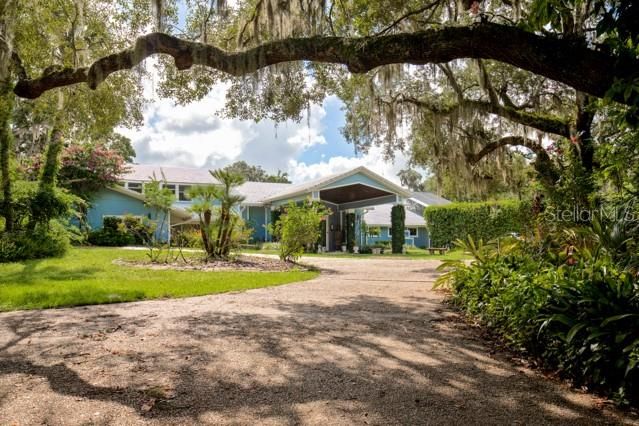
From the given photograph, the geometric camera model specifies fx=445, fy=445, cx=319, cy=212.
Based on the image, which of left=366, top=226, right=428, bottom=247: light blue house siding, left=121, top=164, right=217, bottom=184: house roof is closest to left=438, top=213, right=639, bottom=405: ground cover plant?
left=121, top=164, right=217, bottom=184: house roof

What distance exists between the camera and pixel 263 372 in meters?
3.42

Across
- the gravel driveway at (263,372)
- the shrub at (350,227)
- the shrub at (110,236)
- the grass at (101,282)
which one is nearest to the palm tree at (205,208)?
the grass at (101,282)

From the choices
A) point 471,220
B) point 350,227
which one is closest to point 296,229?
point 471,220

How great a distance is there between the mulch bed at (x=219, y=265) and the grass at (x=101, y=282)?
0.66 metres

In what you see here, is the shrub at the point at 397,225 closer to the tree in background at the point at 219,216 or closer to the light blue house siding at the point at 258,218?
the light blue house siding at the point at 258,218

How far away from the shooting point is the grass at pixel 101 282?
20.9 ft

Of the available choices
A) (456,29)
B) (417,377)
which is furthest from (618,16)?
(417,377)

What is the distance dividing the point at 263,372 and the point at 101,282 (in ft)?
19.1

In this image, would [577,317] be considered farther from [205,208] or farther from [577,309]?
[205,208]

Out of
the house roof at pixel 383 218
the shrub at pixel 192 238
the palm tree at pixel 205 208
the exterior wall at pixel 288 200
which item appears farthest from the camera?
the house roof at pixel 383 218

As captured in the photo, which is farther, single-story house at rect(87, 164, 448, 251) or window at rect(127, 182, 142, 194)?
window at rect(127, 182, 142, 194)

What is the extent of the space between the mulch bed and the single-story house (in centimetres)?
768

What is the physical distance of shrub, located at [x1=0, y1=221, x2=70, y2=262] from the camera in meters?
11.8

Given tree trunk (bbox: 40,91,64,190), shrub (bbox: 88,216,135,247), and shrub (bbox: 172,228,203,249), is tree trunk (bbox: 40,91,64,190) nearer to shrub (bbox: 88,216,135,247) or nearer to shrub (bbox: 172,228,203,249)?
shrub (bbox: 172,228,203,249)
